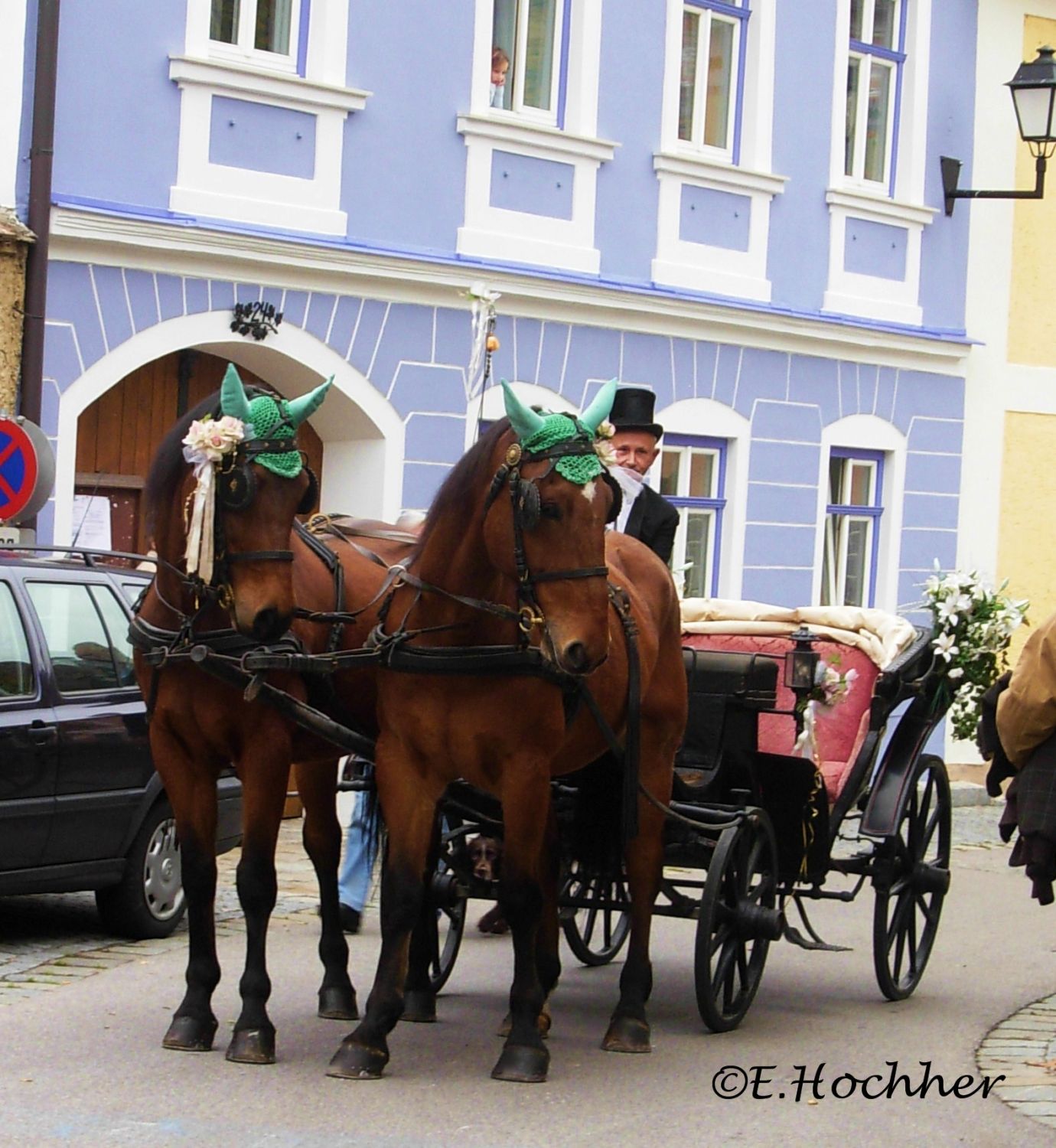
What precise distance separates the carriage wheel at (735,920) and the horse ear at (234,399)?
7.62 feet

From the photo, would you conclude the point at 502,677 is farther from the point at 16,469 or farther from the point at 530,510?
the point at 16,469

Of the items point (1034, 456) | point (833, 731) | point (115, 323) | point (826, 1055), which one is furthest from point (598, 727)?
point (1034, 456)

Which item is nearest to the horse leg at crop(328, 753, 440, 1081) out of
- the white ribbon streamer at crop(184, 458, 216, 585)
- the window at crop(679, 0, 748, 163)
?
the white ribbon streamer at crop(184, 458, 216, 585)

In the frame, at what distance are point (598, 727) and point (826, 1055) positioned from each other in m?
1.41

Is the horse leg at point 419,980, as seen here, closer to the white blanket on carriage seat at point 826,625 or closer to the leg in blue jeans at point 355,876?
the leg in blue jeans at point 355,876

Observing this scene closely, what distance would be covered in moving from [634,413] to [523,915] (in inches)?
108

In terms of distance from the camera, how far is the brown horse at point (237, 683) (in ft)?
20.5

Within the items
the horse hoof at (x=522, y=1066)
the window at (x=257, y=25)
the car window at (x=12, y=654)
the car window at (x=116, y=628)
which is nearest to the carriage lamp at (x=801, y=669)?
the horse hoof at (x=522, y=1066)

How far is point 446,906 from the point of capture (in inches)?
303

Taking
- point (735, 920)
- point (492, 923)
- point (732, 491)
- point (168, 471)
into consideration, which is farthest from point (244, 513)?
point (732, 491)

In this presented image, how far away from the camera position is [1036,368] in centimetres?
1778

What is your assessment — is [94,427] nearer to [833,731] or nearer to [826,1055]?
[833,731]

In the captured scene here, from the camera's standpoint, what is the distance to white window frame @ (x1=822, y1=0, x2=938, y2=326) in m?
16.4

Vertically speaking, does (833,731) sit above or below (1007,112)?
below
